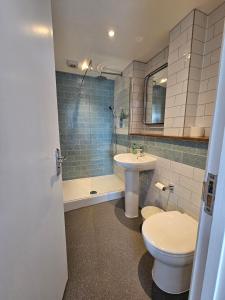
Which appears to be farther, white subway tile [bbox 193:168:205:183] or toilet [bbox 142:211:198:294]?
white subway tile [bbox 193:168:205:183]

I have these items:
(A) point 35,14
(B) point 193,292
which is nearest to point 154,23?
(A) point 35,14

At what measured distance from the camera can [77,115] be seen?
2795mm

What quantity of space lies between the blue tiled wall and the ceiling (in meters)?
0.68

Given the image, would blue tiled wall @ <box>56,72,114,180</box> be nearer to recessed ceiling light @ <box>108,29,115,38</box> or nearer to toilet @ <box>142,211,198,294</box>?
recessed ceiling light @ <box>108,29,115,38</box>

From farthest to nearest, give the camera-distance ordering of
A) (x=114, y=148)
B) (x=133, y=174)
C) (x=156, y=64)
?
(x=114, y=148) < (x=156, y=64) < (x=133, y=174)

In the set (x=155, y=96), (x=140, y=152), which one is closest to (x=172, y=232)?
(x=140, y=152)

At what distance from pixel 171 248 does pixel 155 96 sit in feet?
5.83

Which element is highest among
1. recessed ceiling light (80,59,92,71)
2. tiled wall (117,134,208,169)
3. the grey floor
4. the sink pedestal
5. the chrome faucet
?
recessed ceiling light (80,59,92,71)

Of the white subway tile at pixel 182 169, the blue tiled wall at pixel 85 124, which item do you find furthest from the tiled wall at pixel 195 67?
the blue tiled wall at pixel 85 124

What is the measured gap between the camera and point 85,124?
9.46 feet

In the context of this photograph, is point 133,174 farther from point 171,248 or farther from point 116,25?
point 116,25

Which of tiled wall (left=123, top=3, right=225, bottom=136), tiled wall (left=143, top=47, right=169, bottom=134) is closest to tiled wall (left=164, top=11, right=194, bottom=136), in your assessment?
tiled wall (left=123, top=3, right=225, bottom=136)

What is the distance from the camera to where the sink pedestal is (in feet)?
6.04

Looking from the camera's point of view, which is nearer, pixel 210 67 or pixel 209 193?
pixel 209 193
